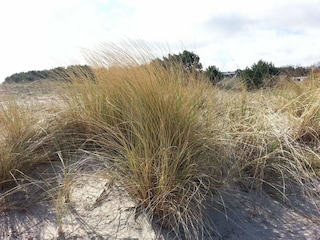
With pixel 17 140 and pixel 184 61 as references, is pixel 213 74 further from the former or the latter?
pixel 17 140

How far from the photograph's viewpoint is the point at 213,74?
484 centimetres

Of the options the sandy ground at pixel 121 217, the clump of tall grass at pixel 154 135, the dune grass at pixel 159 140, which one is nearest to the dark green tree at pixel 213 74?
the dune grass at pixel 159 140

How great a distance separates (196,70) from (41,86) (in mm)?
1635

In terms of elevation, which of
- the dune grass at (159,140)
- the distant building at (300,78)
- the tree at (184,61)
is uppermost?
the tree at (184,61)

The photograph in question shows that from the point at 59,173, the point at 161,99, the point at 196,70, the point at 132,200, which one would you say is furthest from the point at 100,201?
the point at 196,70

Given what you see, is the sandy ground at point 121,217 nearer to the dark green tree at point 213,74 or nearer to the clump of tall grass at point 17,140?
the clump of tall grass at point 17,140

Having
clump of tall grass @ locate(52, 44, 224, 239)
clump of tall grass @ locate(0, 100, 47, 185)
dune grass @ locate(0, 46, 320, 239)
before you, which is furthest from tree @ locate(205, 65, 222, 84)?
clump of tall grass @ locate(0, 100, 47, 185)

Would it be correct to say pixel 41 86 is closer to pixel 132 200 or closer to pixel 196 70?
pixel 196 70

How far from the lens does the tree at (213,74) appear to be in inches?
180

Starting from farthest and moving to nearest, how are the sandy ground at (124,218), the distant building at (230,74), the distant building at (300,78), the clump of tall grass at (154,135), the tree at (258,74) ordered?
the distant building at (300,78) < the tree at (258,74) < the distant building at (230,74) < the clump of tall grass at (154,135) < the sandy ground at (124,218)

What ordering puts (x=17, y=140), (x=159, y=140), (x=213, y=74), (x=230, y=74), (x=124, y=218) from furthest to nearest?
(x=230, y=74), (x=213, y=74), (x=17, y=140), (x=159, y=140), (x=124, y=218)

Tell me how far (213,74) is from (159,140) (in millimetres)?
2273

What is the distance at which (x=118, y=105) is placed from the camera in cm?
322

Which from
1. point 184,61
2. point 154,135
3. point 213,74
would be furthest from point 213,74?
point 154,135
